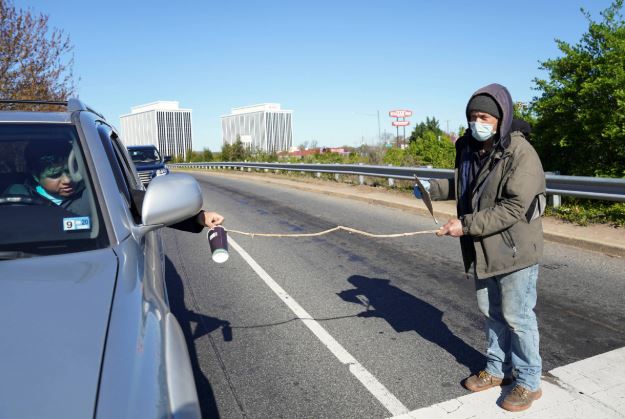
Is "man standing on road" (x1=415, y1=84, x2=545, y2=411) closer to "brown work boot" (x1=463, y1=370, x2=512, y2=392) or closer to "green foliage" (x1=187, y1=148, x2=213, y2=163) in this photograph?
"brown work boot" (x1=463, y1=370, x2=512, y2=392)

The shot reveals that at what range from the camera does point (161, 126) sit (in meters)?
121

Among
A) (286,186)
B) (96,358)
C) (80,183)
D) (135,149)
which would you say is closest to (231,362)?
(80,183)

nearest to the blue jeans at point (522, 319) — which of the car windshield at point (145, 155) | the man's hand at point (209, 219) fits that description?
the man's hand at point (209, 219)

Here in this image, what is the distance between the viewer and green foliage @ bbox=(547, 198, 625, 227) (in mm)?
9008

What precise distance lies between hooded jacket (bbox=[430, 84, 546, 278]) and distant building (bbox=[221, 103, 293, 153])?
5266 inches

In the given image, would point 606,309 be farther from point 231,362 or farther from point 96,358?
point 96,358

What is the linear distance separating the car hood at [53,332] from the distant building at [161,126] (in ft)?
396

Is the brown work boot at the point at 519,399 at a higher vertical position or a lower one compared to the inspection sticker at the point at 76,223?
lower

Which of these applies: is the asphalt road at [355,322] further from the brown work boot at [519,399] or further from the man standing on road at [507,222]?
the man standing on road at [507,222]

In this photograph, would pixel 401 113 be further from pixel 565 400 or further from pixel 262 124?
pixel 565 400

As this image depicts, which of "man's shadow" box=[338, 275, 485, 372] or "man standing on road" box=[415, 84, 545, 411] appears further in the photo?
"man's shadow" box=[338, 275, 485, 372]

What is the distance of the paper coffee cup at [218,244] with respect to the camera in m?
2.41

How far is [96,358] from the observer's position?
1.47 meters

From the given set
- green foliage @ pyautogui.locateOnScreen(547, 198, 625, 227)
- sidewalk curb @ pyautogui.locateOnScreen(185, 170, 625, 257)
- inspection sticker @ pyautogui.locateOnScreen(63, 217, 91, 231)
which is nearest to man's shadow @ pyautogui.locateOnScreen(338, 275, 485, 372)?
inspection sticker @ pyautogui.locateOnScreen(63, 217, 91, 231)
